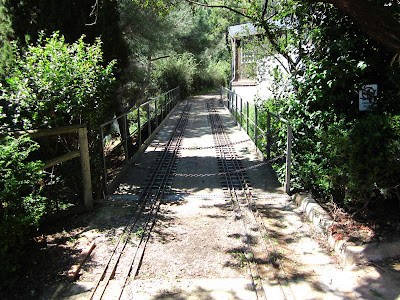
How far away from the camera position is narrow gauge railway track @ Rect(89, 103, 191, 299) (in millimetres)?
3510

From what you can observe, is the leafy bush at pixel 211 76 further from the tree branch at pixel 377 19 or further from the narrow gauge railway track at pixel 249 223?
the tree branch at pixel 377 19

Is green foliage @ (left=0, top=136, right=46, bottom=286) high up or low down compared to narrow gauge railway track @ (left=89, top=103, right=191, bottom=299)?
up

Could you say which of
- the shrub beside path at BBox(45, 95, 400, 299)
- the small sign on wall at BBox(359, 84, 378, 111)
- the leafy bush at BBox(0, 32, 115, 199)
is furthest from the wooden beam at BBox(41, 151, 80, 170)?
the small sign on wall at BBox(359, 84, 378, 111)

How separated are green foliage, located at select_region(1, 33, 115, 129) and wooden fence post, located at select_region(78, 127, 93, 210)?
27cm

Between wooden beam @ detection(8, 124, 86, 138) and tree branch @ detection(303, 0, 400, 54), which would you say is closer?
wooden beam @ detection(8, 124, 86, 138)

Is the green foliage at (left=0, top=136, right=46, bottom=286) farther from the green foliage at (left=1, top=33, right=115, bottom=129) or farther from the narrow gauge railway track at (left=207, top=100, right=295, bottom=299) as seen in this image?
the narrow gauge railway track at (left=207, top=100, right=295, bottom=299)

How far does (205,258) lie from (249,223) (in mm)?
1114

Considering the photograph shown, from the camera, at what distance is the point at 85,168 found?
5.26 metres

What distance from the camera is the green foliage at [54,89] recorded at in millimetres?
4613

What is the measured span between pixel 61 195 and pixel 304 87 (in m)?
4.01

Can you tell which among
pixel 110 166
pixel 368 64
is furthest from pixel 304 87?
pixel 110 166

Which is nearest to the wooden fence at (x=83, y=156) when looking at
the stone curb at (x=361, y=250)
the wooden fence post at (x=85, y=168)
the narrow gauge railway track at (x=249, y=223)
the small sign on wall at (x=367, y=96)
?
the wooden fence post at (x=85, y=168)

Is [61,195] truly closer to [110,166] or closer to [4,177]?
[4,177]

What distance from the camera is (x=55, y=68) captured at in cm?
491
